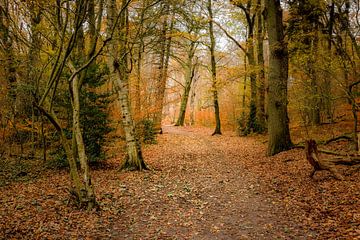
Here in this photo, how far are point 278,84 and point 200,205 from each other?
22.5ft

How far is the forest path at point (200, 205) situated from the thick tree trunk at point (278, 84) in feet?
3.81

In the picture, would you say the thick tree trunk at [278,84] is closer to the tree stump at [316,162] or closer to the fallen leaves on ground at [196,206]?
the fallen leaves on ground at [196,206]

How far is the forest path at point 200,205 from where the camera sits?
5.29 meters

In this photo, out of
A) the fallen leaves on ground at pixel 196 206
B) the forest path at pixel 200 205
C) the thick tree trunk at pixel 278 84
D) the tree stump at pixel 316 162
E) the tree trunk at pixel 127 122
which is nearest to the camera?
the fallen leaves on ground at pixel 196 206

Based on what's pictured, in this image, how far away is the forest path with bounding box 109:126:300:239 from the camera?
5.29 meters

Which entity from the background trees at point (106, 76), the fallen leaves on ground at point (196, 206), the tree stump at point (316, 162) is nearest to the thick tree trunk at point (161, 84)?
the background trees at point (106, 76)

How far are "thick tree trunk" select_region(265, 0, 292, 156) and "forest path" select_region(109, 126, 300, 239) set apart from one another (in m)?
1.16

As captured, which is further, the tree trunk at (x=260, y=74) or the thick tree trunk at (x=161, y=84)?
the tree trunk at (x=260, y=74)

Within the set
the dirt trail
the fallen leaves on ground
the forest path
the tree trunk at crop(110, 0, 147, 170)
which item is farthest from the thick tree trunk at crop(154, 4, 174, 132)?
the fallen leaves on ground

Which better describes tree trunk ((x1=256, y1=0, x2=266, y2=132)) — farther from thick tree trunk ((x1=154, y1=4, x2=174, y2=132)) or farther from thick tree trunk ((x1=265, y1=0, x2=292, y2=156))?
thick tree trunk ((x1=154, y1=4, x2=174, y2=132))

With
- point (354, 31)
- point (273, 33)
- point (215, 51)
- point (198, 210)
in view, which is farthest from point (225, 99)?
point (198, 210)

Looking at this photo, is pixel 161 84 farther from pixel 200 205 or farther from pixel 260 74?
pixel 200 205

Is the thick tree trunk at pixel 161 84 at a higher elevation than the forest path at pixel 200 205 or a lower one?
higher

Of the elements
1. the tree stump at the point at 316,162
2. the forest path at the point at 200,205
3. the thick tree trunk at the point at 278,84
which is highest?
the thick tree trunk at the point at 278,84
